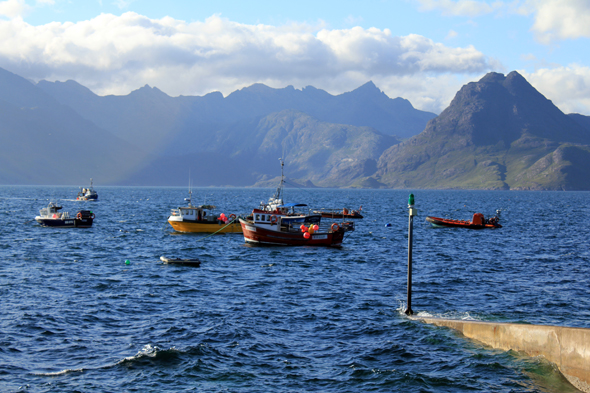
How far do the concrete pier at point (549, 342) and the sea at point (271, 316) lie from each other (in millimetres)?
469

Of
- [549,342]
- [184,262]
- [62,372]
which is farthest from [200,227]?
[549,342]

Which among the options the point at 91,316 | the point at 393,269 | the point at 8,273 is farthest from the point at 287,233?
the point at 91,316

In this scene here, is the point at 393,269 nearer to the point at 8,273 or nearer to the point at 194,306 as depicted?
the point at 194,306

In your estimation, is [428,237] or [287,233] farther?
[428,237]

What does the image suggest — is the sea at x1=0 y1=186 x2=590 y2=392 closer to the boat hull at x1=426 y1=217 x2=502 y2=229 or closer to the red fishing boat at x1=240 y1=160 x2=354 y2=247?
the red fishing boat at x1=240 y1=160 x2=354 y2=247

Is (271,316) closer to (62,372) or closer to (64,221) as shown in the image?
(62,372)

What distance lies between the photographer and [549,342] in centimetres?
2330

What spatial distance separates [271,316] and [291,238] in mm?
34423

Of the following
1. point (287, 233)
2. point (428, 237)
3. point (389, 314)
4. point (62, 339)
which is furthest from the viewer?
point (428, 237)

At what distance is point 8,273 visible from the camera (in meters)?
45.2

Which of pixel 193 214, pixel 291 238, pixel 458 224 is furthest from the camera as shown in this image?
pixel 458 224

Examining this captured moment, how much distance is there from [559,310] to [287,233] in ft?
123

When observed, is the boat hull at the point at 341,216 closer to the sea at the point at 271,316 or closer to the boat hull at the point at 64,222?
the boat hull at the point at 64,222

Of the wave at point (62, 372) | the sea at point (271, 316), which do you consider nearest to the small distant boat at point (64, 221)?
the sea at point (271, 316)
